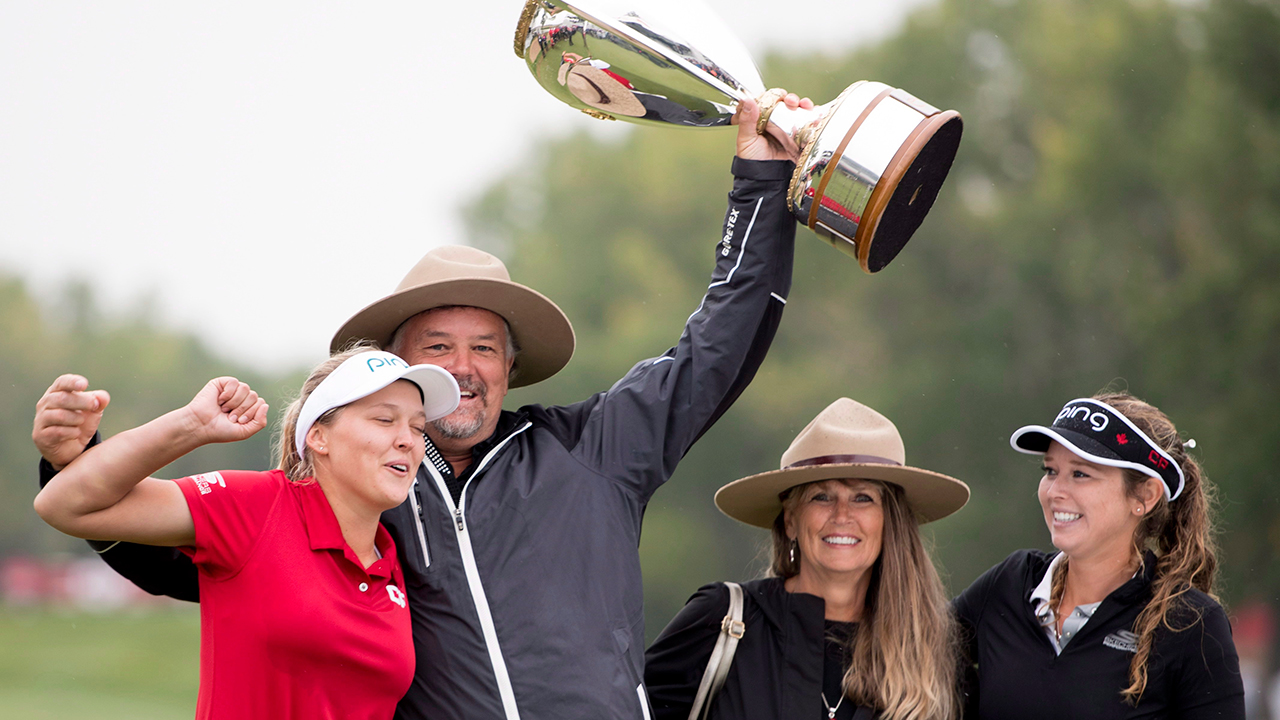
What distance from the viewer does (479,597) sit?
8.98 ft

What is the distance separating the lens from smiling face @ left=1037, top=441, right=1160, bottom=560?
3352 millimetres

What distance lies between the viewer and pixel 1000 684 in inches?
129

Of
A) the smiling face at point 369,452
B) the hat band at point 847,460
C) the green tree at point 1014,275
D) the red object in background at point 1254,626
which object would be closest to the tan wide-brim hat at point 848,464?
the hat band at point 847,460

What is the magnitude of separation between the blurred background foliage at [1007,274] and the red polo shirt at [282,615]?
16.7m

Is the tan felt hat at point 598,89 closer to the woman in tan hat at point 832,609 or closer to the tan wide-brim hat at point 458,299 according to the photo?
the tan wide-brim hat at point 458,299

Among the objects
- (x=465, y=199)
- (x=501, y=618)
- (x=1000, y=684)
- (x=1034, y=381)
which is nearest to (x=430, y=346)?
(x=501, y=618)

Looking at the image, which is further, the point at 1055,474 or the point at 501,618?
the point at 1055,474

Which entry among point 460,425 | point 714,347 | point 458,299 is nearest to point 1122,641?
point 714,347

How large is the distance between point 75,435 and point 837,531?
2.06 meters

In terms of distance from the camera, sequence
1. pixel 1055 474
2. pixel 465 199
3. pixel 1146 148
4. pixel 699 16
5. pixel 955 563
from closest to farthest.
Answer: pixel 699 16 < pixel 1055 474 < pixel 955 563 < pixel 1146 148 < pixel 465 199

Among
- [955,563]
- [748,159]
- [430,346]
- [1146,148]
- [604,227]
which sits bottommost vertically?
[955,563]

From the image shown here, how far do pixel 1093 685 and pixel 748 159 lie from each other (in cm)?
164

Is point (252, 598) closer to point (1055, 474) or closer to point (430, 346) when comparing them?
point (430, 346)

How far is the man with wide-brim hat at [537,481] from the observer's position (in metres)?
2.71
